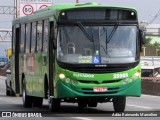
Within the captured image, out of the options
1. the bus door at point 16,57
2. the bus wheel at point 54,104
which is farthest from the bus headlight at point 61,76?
the bus door at point 16,57

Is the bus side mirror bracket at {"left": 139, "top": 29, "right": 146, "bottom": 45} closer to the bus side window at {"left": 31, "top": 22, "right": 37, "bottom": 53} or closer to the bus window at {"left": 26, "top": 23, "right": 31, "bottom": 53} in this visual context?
the bus side window at {"left": 31, "top": 22, "right": 37, "bottom": 53}

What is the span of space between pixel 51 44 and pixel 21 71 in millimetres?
5317

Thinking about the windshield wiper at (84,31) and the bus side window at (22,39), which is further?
the bus side window at (22,39)

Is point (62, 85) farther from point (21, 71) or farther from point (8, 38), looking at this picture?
point (8, 38)

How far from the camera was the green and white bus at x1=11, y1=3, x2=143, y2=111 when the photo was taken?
19203 mm

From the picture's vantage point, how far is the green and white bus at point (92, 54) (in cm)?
1920

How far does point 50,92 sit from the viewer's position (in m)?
20.3

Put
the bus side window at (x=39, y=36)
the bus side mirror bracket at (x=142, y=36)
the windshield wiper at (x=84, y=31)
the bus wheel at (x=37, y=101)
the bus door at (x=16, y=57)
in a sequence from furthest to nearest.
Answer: the bus door at (x=16, y=57), the bus wheel at (x=37, y=101), the bus side window at (x=39, y=36), the bus side mirror bracket at (x=142, y=36), the windshield wiper at (x=84, y=31)

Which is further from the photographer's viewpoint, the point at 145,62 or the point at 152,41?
the point at 152,41

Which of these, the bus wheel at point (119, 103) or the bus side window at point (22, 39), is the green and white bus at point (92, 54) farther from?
the bus side window at point (22, 39)

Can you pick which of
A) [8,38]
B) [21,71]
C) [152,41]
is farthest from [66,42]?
[152,41]

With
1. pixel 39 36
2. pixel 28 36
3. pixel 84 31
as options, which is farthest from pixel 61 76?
pixel 28 36

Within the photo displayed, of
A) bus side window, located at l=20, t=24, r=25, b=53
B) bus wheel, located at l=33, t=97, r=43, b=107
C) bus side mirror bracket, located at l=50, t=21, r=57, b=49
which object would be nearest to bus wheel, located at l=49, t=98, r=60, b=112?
bus side mirror bracket, located at l=50, t=21, r=57, b=49

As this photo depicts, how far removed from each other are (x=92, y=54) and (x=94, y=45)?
265 mm
